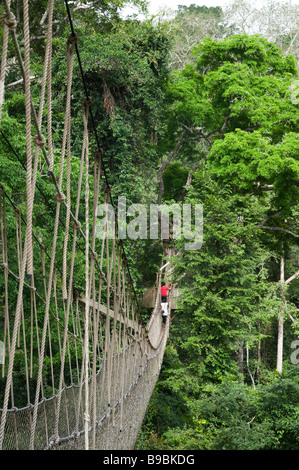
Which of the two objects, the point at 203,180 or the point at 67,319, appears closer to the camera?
the point at 67,319

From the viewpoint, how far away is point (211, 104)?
12.1 metres

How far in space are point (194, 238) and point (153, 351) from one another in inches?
98.5

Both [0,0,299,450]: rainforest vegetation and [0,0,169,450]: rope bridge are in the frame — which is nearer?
[0,0,169,450]: rope bridge

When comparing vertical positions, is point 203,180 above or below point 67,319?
above

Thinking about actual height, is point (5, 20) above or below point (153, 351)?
above

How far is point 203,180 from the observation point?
925cm

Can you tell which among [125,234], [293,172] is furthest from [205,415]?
[293,172]

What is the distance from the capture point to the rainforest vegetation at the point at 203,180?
291 inches

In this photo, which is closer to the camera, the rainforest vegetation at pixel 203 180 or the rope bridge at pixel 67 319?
the rope bridge at pixel 67 319

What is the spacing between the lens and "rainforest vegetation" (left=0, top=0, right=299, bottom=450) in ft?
24.2
